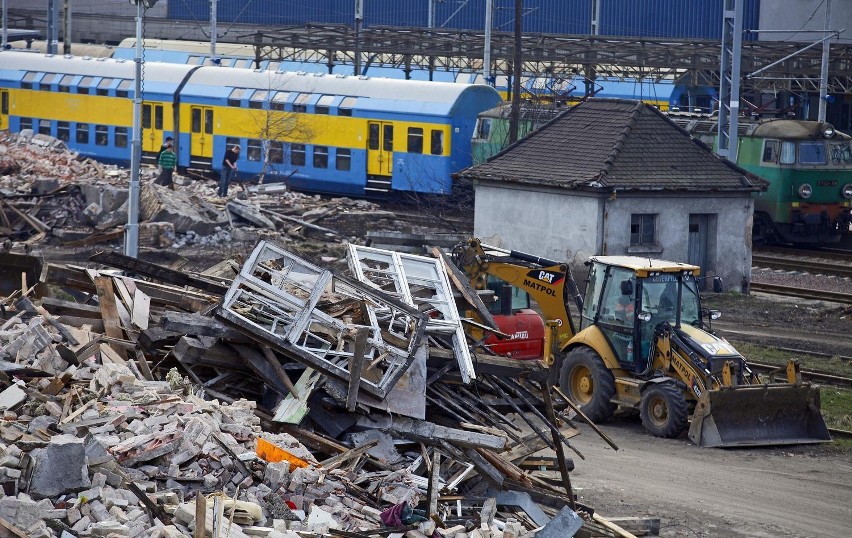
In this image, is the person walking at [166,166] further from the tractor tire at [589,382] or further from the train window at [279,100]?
the tractor tire at [589,382]

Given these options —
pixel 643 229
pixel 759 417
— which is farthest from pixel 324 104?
pixel 759 417

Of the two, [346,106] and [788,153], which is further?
[346,106]

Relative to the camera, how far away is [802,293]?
27.6m

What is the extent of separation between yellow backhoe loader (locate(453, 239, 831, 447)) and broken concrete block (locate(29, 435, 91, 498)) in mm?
7760

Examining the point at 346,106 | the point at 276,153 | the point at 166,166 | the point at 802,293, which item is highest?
the point at 346,106

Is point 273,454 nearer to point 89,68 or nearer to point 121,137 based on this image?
point 121,137

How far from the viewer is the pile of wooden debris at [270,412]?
30.8 ft

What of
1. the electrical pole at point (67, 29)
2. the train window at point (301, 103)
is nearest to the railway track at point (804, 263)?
the train window at point (301, 103)

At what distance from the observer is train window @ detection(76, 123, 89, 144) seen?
42.3 m

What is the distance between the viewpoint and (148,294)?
42.7ft

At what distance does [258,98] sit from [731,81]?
14.7 metres

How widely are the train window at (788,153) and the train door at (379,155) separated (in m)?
10.6

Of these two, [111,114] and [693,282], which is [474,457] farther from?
[111,114]

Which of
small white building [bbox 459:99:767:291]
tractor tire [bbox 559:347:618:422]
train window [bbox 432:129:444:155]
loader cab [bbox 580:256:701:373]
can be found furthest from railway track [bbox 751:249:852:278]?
tractor tire [bbox 559:347:618:422]
